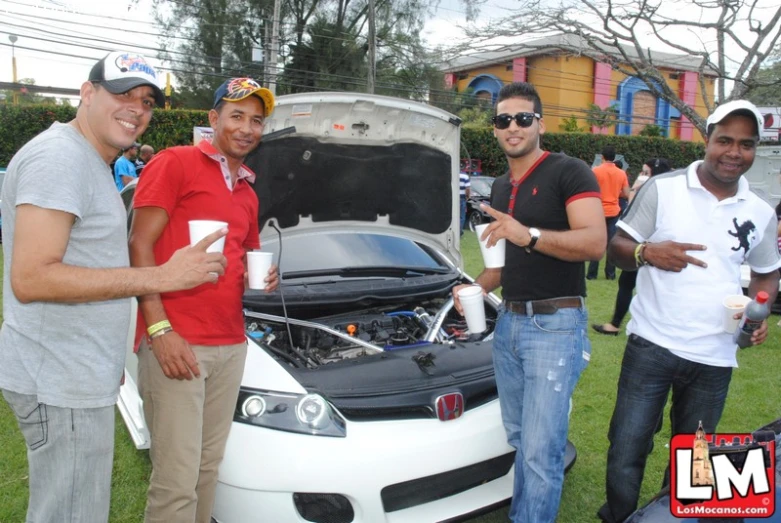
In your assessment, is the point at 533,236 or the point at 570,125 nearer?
the point at 533,236

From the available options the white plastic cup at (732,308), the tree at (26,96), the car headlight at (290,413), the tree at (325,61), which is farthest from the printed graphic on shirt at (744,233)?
the tree at (26,96)

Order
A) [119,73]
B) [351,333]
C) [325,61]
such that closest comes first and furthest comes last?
1. [119,73]
2. [351,333]
3. [325,61]

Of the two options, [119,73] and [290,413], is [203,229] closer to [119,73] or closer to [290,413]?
[119,73]

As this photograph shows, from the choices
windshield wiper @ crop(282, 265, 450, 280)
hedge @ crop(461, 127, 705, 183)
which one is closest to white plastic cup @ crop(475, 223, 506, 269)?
windshield wiper @ crop(282, 265, 450, 280)

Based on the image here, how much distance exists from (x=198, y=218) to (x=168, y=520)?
111 centimetres

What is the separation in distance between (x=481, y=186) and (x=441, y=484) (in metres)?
15.8

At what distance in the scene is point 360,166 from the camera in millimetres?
3715

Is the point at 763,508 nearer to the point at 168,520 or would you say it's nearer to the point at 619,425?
the point at 619,425

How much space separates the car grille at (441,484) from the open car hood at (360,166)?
68.1 inches

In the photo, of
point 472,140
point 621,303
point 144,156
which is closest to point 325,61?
point 472,140

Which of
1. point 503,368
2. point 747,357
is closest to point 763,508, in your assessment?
point 503,368

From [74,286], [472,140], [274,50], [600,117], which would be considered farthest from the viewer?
[600,117]

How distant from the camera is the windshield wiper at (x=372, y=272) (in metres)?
3.57

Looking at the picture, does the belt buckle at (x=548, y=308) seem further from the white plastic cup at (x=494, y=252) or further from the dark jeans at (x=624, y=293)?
the dark jeans at (x=624, y=293)
